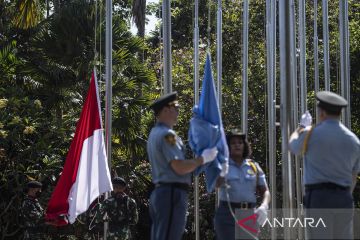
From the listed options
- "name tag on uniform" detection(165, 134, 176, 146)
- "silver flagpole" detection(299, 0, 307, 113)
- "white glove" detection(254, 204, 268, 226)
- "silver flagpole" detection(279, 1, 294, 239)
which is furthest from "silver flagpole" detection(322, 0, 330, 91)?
"name tag on uniform" detection(165, 134, 176, 146)

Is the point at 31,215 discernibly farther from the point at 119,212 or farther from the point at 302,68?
the point at 302,68

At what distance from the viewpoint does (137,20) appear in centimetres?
2361

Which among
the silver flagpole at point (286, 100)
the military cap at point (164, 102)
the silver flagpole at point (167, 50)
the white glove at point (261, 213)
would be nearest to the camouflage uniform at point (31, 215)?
the silver flagpole at point (167, 50)

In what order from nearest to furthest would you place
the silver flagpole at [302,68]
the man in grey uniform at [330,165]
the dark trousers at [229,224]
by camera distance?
the man in grey uniform at [330,165] < the dark trousers at [229,224] < the silver flagpole at [302,68]

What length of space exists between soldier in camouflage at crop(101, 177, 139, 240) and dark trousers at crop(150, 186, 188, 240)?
409 centimetres

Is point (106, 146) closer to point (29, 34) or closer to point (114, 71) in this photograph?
point (114, 71)

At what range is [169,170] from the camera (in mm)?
6668

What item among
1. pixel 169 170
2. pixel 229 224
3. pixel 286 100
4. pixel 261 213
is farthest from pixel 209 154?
pixel 286 100

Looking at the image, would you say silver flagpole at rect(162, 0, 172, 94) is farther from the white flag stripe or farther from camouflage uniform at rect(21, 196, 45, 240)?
camouflage uniform at rect(21, 196, 45, 240)

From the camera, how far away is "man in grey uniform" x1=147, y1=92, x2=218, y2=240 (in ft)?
21.6

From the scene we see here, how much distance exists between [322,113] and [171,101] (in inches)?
50.7

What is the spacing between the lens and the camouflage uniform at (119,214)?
10820 mm

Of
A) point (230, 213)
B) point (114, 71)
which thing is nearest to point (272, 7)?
point (114, 71)

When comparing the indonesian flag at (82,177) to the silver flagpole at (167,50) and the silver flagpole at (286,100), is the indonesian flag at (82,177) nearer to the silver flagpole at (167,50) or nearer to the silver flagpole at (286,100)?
the silver flagpole at (167,50)
